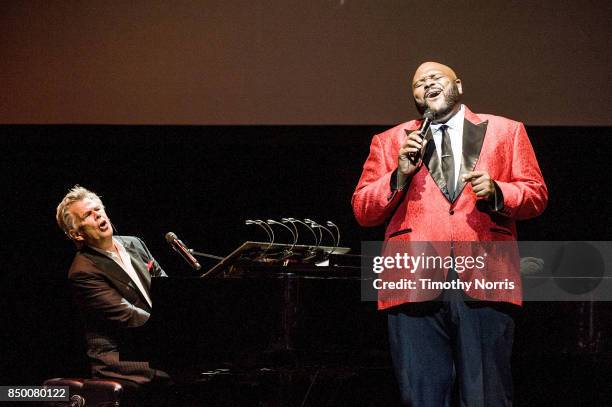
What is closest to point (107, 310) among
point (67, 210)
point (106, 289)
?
point (106, 289)

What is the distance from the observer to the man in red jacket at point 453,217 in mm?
1910

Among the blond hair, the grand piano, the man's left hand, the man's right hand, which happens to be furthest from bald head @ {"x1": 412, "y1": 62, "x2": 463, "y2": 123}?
the blond hair

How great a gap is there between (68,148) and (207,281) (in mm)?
1828

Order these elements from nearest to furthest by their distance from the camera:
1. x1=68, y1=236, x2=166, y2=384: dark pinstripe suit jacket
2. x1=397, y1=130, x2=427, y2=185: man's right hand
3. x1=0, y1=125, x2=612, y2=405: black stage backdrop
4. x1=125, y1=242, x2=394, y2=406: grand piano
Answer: x1=397, y1=130, x2=427, y2=185: man's right hand < x1=125, y1=242, x2=394, y2=406: grand piano < x1=68, y1=236, x2=166, y2=384: dark pinstripe suit jacket < x1=0, y1=125, x2=612, y2=405: black stage backdrop

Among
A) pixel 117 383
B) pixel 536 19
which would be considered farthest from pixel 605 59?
pixel 117 383

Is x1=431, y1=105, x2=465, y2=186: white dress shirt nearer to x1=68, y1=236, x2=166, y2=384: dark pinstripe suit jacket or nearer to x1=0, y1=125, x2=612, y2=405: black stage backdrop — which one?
x1=68, y1=236, x2=166, y2=384: dark pinstripe suit jacket

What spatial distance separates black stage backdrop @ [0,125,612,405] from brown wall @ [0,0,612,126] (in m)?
0.13

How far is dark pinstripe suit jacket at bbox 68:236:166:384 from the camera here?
3.10m

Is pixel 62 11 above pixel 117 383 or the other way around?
above

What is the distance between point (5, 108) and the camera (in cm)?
406

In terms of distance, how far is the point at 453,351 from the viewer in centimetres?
195

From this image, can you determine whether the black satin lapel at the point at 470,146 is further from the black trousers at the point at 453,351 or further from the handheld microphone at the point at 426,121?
the black trousers at the point at 453,351

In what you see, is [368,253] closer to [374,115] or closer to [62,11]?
[374,115]

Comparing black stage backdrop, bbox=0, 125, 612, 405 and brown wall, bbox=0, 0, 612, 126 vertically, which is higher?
brown wall, bbox=0, 0, 612, 126
